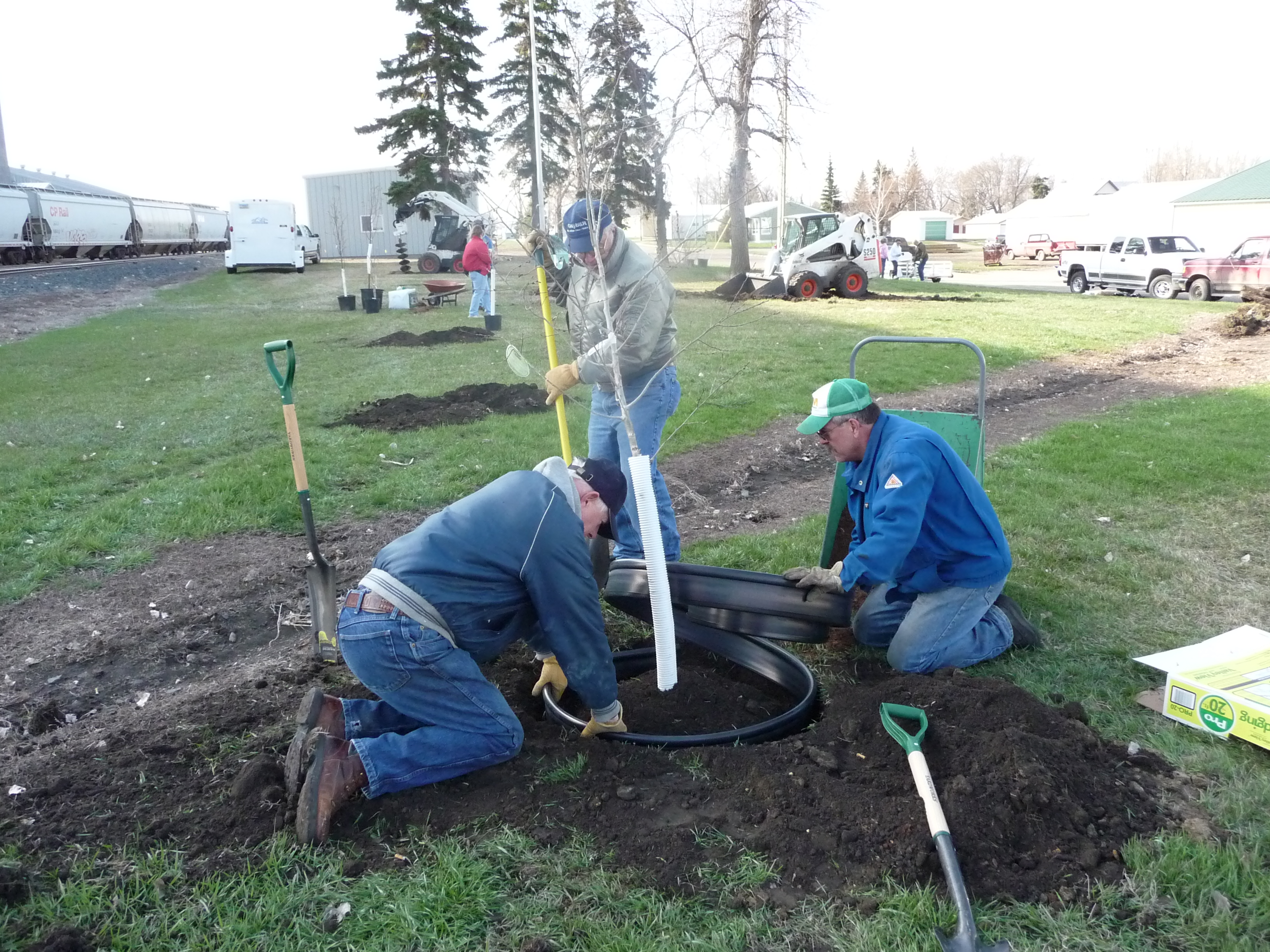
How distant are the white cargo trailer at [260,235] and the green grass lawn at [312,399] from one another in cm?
1319

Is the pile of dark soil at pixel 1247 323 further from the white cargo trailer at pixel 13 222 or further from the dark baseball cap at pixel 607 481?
the white cargo trailer at pixel 13 222

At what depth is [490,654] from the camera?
3.01 metres

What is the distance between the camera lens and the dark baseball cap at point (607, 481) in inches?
118

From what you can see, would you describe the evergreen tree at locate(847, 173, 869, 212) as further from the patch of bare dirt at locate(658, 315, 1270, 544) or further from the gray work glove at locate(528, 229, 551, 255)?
the gray work glove at locate(528, 229, 551, 255)

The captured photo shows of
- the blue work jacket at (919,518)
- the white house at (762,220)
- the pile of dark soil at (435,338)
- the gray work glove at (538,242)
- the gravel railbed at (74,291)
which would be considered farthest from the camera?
the gravel railbed at (74,291)

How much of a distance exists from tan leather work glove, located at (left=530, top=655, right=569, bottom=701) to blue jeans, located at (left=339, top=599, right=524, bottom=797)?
1.74 ft

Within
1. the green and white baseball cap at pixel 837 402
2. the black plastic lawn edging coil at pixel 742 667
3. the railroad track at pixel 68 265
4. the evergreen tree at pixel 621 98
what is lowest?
the black plastic lawn edging coil at pixel 742 667

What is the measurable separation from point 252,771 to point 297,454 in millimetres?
1474

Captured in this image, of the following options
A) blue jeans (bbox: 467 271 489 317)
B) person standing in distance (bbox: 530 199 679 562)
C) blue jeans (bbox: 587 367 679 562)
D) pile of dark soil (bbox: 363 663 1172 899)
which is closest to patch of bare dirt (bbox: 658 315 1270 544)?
blue jeans (bbox: 587 367 679 562)

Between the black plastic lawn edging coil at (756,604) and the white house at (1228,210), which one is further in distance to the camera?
the white house at (1228,210)

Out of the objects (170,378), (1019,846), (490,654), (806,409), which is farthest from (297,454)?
(170,378)

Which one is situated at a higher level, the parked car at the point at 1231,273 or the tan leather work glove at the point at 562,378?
the parked car at the point at 1231,273

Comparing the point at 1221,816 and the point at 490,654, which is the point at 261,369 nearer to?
the point at 490,654

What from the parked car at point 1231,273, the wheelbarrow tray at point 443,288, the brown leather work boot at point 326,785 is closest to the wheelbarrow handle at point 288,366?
the brown leather work boot at point 326,785
